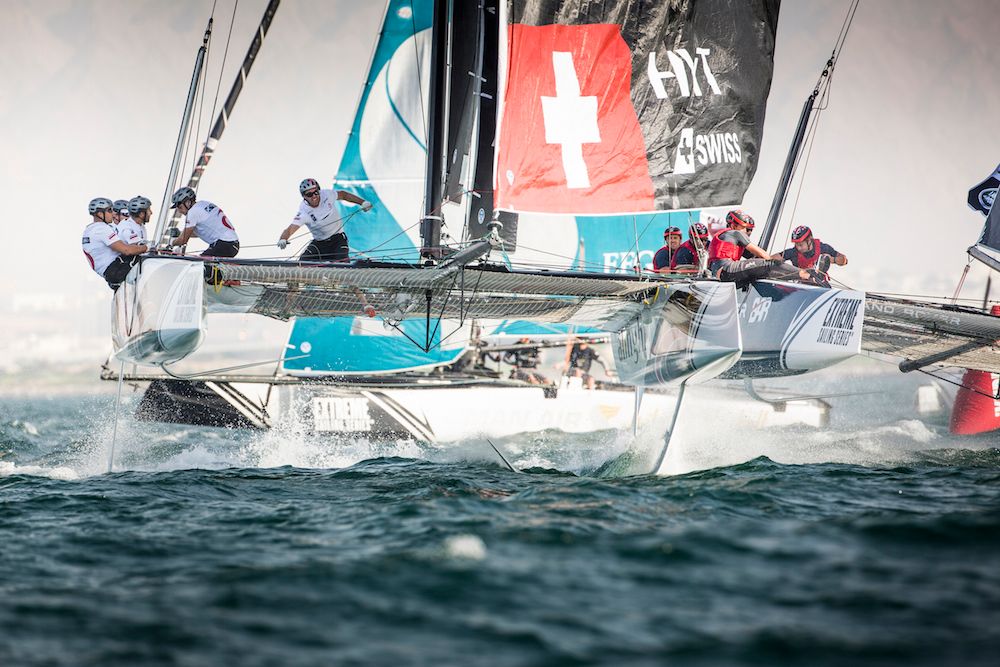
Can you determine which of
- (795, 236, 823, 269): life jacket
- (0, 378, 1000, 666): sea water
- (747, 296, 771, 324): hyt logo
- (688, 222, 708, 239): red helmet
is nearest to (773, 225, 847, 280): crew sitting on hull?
(795, 236, 823, 269): life jacket

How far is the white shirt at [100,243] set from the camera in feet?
26.4

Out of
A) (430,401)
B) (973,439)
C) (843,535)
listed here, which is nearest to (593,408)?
(430,401)

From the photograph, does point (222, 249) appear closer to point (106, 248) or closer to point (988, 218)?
point (106, 248)

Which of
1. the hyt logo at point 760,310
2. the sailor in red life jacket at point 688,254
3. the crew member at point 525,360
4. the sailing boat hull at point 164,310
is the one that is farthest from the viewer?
the crew member at point 525,360

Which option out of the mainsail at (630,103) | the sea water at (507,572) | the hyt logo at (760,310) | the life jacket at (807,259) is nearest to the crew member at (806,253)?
the life jacket at (807,259)

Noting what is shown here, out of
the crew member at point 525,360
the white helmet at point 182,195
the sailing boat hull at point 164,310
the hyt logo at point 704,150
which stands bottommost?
the crew member at point 525,360

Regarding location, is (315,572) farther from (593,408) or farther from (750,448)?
(593,408)

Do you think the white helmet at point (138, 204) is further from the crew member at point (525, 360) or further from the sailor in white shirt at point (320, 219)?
the crew member at point (525, 360)

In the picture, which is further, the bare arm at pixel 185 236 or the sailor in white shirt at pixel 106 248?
the bare arm at pixel 185 236

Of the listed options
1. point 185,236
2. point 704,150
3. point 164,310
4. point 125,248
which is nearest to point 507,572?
point 164,310

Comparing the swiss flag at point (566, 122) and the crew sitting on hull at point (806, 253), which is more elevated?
the swiss flag at point (566, 122)

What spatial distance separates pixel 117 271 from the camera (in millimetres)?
8109

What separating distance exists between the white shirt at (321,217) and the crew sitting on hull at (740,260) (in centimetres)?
359

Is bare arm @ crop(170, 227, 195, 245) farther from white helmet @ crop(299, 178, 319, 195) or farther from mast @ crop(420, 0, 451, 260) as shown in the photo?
mast @ crop(420, 0, 451, 260)
